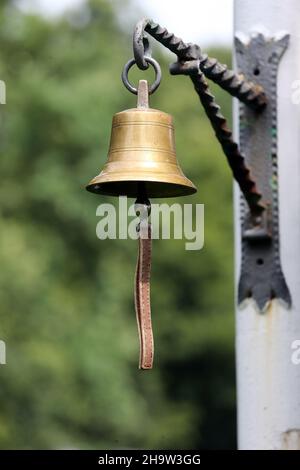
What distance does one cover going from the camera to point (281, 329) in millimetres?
4172

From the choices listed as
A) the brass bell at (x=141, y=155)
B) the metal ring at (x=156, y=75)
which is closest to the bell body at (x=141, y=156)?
the brass bell at (x=141, y=155)

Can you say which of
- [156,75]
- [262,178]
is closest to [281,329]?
[262,178]

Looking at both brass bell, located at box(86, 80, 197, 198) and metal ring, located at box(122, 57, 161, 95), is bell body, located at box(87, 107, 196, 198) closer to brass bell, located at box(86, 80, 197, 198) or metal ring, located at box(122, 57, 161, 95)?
brass bell, located at box(86, 80, 197, 198)

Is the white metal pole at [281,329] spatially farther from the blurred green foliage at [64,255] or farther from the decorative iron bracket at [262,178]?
the blurred green foliage at [64,255]

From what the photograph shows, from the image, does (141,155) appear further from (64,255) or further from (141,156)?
(64,255)

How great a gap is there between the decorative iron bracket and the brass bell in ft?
0.60

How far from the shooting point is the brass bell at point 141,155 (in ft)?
13.2

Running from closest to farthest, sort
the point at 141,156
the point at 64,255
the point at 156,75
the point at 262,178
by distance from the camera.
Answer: the point at 156,75 < the point at 141,156 < the point at 262,178 < the point at 64,255

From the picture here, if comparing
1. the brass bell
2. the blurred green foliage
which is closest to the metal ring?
the brass bell

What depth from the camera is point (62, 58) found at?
22266 mm

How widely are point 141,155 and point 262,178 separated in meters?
0.34

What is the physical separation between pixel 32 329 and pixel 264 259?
14.5 metres
